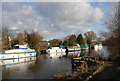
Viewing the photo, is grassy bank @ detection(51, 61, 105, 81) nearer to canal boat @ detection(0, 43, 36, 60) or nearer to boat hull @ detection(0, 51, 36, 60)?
boat hull @ detection(0, 51, 36, 60)

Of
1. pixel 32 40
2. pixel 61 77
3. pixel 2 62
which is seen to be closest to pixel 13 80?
pixel 61 77

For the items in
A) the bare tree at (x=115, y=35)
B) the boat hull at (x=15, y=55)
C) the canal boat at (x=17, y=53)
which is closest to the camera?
the bare tree at (x=115, y=35)

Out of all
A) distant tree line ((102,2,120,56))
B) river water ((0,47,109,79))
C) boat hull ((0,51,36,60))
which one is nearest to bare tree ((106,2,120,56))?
distant tree line ((102,2,120,56))

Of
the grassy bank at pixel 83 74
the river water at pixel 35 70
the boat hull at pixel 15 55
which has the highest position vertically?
the boat hull at pixel 15 55

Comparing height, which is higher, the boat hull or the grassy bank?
the boat hull

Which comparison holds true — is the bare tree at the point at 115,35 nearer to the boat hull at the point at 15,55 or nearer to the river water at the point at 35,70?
the river water at the point at 35,70

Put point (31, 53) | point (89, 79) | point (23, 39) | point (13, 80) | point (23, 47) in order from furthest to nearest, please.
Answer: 1. point (23, 39)
2. point (31, 53)
3. point (23, 47)
4. point (13, 80)
5. point (89, 79)

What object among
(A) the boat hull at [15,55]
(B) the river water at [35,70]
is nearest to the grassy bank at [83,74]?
(B) the river water at [35,70]

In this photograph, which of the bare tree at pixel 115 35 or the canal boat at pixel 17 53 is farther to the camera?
the canal boat at pixel 17 53

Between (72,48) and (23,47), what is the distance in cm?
3515

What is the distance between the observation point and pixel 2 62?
24578mm

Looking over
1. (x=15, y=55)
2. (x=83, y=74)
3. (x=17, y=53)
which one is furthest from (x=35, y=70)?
(x=17, y=53)

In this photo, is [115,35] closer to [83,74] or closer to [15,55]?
[83,74]

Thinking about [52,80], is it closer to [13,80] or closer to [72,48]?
[13,80]
